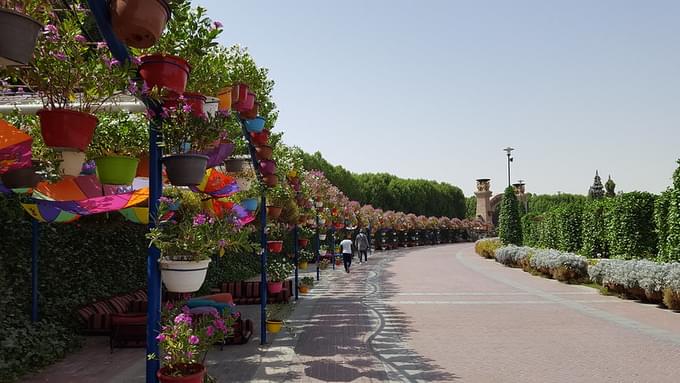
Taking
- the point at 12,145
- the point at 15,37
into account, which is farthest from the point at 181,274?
the point at 12,145

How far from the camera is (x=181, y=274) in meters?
3.66

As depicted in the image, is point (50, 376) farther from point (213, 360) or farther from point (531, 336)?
point (531, 336)

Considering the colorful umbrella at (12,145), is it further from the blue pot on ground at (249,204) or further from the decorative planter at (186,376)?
the blue pot on ground at (249,204)

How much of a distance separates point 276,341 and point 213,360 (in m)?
1.44

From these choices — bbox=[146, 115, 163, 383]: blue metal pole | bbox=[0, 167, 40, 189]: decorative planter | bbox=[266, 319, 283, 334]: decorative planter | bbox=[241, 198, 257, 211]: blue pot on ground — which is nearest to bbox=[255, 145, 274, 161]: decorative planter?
bbox=[241, 198, 257, 211]: blue pot on ground

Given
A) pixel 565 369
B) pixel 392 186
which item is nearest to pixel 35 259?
pixel 565 369

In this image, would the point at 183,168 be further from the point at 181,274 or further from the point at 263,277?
the point at 263,277

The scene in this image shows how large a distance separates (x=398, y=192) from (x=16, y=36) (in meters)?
51.8

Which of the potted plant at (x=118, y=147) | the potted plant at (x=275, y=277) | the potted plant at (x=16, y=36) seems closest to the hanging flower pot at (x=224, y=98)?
the potted plant at (x=118, y=147)

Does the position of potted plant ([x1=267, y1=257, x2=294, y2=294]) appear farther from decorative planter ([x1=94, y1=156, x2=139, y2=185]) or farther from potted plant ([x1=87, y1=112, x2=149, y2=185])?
decorative planter ([x1=94, y1=156, x2=139, y2=185])

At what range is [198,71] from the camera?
4277 millimetres

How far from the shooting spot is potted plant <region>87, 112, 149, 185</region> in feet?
12.1

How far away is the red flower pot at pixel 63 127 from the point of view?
117 inches

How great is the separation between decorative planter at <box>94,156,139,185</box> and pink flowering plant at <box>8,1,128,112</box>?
1.72ft
